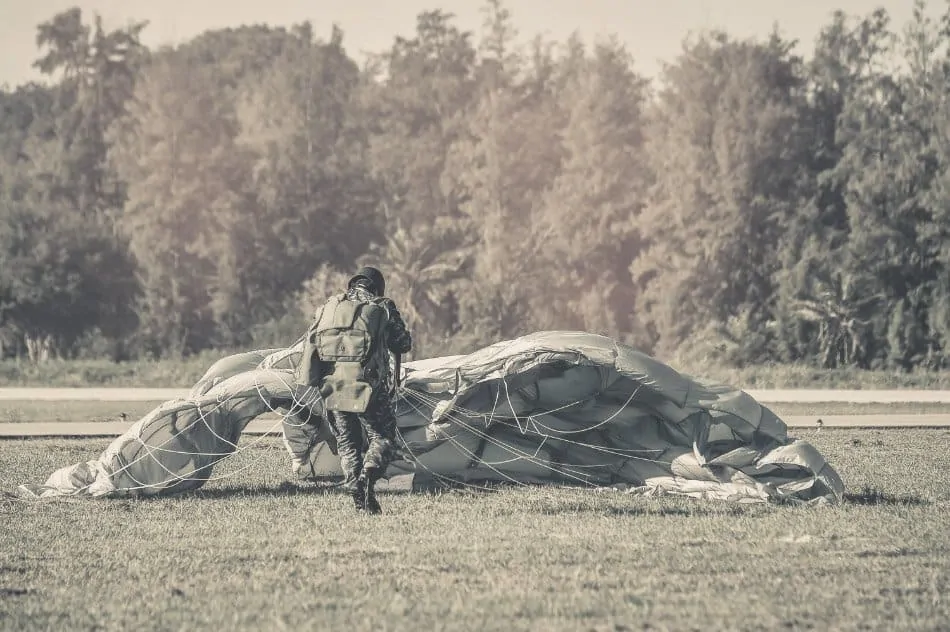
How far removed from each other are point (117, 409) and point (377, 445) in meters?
17.5

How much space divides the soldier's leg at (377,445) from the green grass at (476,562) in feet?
0.88

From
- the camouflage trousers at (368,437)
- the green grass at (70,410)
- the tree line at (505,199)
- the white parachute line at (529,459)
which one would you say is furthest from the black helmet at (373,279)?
the tree line at (505,199)

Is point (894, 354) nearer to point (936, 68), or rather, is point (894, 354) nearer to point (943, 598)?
point (936, 68)

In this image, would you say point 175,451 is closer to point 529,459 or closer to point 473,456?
point 473,456

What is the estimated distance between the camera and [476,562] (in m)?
8.75

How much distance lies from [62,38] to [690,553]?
61.0 m

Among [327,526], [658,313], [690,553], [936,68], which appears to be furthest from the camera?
[658,313]

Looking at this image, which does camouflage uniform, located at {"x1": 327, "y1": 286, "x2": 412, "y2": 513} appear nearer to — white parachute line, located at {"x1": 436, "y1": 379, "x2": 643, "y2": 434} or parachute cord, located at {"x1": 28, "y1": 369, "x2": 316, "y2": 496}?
parachute cord, located at {"x1": 28, "y1": 369, "x2": 316, "y2": 496}

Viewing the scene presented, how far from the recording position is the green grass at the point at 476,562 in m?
7.19

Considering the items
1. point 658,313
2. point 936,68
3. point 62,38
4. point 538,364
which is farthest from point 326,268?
point 538,364

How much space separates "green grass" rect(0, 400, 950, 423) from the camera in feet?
82.7

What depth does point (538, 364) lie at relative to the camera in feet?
40.5

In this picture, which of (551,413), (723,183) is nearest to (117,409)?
(551,413)

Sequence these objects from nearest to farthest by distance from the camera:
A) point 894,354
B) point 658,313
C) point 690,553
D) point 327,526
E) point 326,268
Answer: point 690,553 → point 327,526 → point 894,354 → point 658,313 → point 326,268
